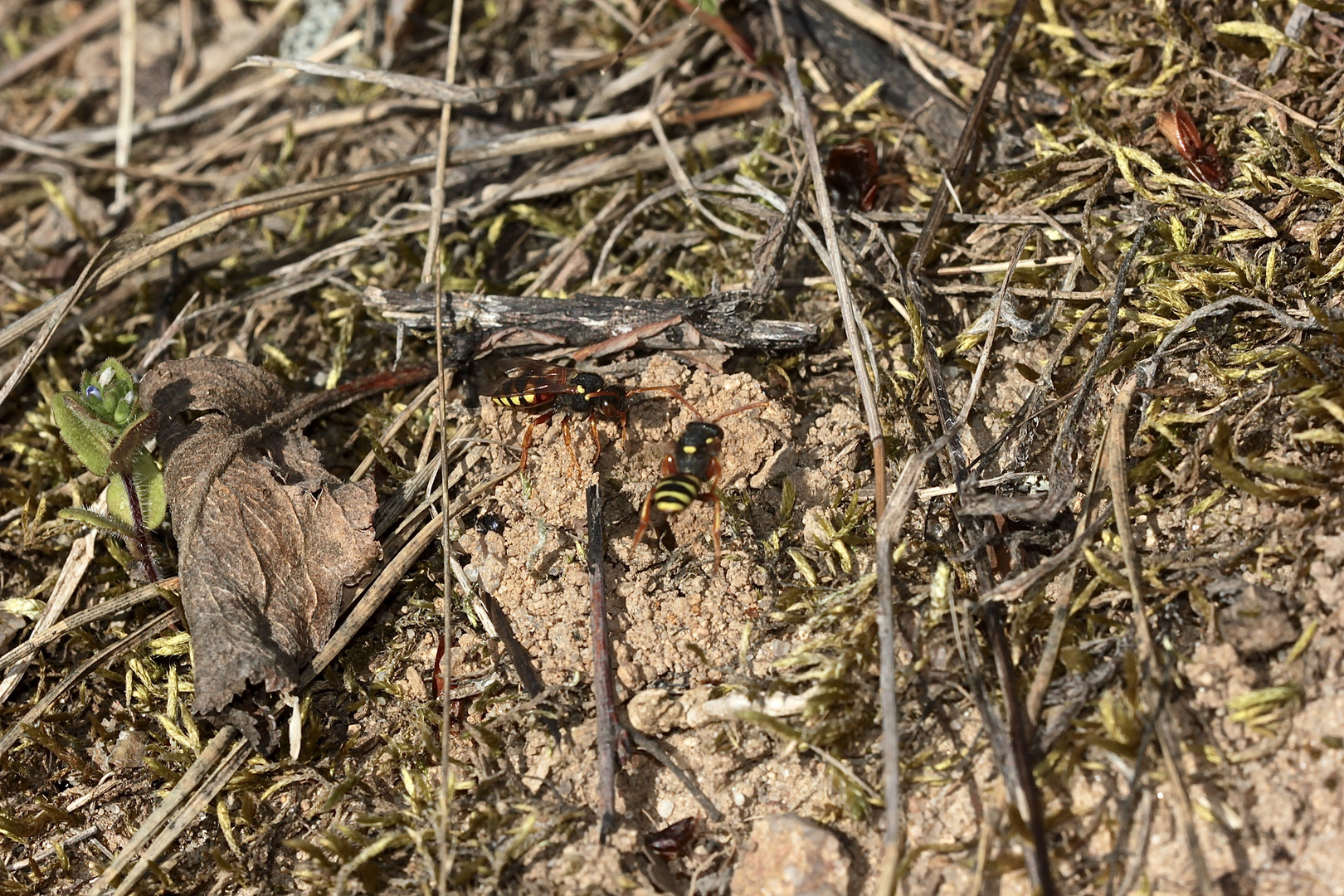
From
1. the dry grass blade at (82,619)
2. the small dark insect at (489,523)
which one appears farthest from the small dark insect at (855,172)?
the dry grass blade at (82,619)

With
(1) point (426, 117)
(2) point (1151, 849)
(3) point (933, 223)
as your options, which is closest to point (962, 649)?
(2) point (1151, 849)

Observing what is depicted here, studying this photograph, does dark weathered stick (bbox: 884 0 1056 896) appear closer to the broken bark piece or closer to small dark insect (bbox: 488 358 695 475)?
the broken bark piece

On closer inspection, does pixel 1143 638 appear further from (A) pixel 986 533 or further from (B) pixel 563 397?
(B) pixel 563 397

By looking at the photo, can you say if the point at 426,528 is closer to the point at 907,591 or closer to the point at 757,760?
the point at 757,760

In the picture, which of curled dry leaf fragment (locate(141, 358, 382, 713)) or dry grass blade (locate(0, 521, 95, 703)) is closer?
curled dry leaf fragment (locate(141, 358, 382, 713))

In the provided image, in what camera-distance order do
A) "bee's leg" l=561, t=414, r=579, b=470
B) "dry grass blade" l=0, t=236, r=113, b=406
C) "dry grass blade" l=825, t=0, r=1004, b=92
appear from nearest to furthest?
"bee's leg" l=561, t=414, r=579, b=470 < "dry grass blade" l=0, t=236, r=113, b=406 < "dry grass blade" l=825, t=0, r=1004, b=92

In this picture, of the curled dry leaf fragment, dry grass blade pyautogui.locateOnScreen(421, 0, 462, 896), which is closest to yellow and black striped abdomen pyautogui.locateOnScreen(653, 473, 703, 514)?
dry grass blade pyautogui.locateOnScreen(421, 0, 462, 896)
